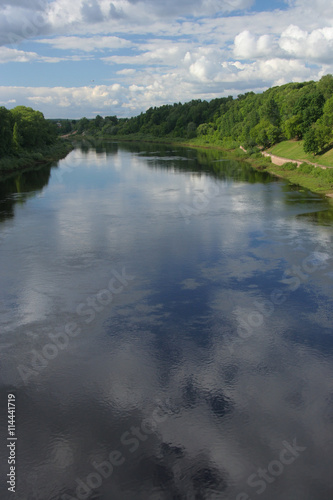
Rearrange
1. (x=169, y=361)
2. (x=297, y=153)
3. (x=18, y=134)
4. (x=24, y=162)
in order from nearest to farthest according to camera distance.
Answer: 1. (x=169, y=361)
2. (x=297, y=153)
3. (x=24, y=162)
4. (x=18, y=134)

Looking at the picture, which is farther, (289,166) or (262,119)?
(262,119)

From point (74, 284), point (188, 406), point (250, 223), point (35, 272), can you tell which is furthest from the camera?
point (250, 223)

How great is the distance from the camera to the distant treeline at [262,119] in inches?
2206

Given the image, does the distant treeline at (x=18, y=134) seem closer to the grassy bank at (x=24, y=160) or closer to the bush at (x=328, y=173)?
the grassy bank at (x=24, y=160)

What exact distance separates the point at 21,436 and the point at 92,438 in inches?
72.9

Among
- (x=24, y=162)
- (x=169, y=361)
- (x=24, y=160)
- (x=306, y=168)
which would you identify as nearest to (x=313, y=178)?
(x=306, y=168)

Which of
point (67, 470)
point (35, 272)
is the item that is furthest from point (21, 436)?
point (35, 272)

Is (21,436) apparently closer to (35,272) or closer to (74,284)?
(74,284)

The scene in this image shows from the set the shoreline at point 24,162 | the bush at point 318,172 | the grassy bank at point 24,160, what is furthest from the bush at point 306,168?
the grassy bank at point 24,160

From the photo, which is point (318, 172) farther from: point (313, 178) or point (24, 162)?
point (24, 162)

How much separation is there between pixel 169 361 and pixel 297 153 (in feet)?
171

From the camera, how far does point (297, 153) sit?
59875 millimetres

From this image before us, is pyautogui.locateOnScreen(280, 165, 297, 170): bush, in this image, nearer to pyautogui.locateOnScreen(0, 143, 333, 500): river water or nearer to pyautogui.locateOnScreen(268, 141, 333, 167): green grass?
pyautogui.locateOnScreen(268, 141, 333, 167): green grass

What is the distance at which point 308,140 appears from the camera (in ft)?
172
